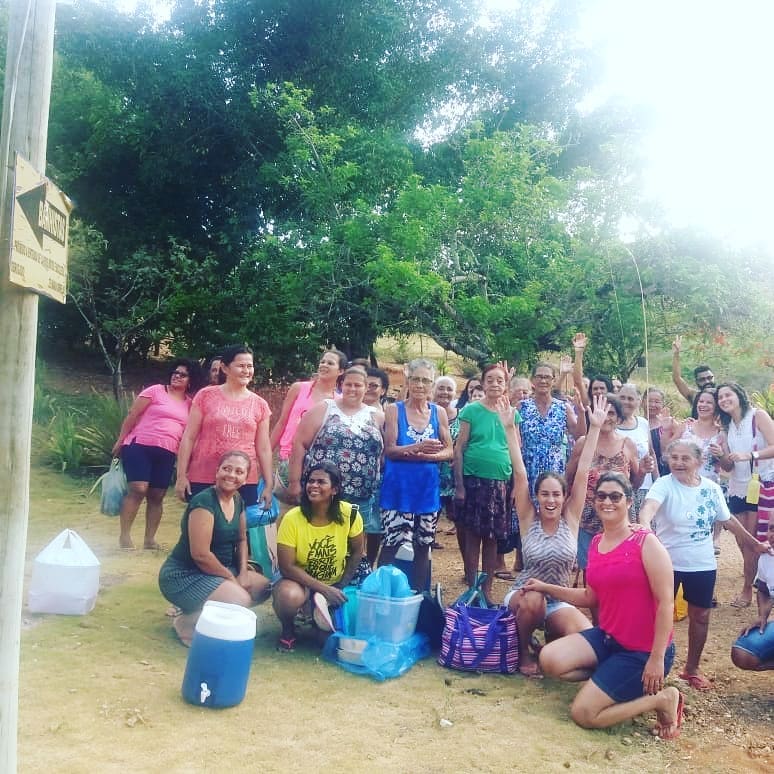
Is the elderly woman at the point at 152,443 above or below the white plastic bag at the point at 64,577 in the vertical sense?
above

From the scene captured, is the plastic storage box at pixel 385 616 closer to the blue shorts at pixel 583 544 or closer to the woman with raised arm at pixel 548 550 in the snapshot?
the woman with raised arm at pixel 548 550

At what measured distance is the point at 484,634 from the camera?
14.4ft

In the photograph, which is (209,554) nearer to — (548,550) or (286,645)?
(286,645)

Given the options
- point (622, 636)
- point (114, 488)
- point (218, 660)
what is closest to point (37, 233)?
point (218, 660)

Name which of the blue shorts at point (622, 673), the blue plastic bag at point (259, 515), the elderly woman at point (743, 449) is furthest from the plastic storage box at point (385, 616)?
the elderly woman at point (743, 449)

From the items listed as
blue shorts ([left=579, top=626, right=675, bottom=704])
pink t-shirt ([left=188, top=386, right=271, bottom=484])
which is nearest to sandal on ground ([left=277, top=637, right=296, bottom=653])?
pink t-shirt ([left=188, top=386, right=271, bottom=484])

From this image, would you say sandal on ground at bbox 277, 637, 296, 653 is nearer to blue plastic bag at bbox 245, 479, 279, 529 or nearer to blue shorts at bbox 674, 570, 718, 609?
blue plastic bag at bbox 245, 479, 279, 529

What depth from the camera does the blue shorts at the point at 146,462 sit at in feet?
20.9

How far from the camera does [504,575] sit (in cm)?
636

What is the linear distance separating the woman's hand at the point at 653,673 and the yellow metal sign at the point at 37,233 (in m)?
2.96

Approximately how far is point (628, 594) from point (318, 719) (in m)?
1.58

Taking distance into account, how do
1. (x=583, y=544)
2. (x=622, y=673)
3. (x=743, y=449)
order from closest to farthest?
(x=622, y=673), (x=583, y=544), (x=743, y=449)

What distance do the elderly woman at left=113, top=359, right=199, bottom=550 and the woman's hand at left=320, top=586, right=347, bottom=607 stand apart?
2424 millimetres

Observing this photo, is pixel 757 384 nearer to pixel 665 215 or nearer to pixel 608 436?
pixel 665 215
